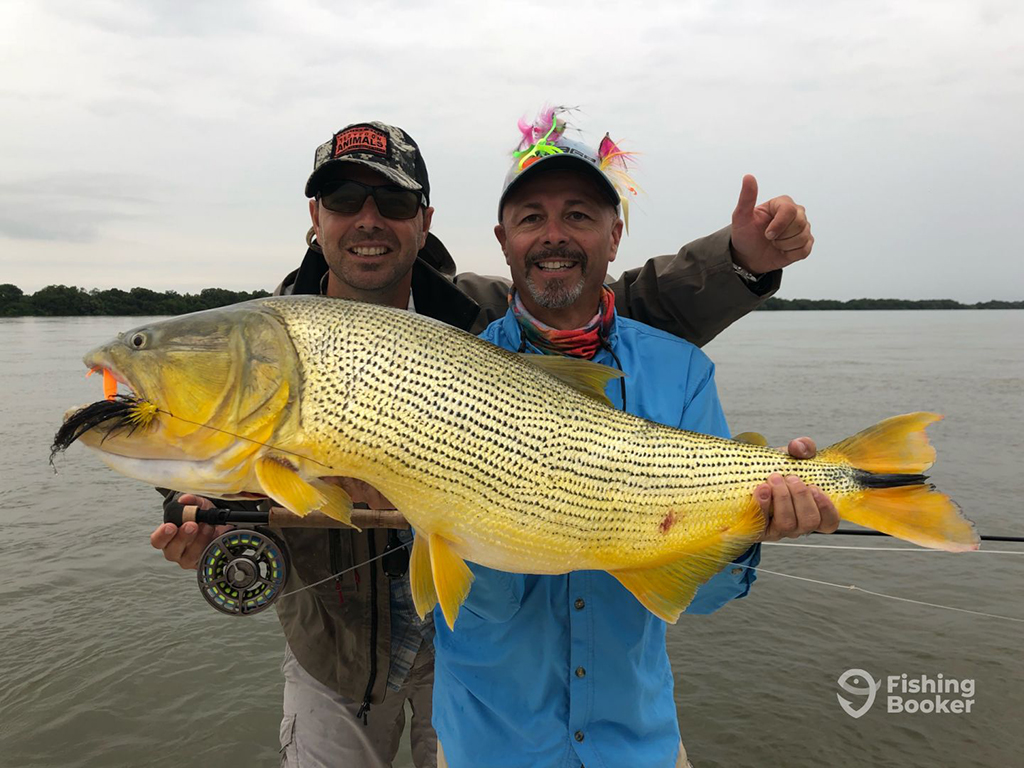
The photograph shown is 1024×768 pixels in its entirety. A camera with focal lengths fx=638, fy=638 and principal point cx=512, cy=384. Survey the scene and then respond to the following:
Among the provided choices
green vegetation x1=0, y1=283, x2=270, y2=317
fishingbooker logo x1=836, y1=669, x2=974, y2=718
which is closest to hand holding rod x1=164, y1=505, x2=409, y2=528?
fishingbooker logo x1=836, y1=669, x2=974, y2=718

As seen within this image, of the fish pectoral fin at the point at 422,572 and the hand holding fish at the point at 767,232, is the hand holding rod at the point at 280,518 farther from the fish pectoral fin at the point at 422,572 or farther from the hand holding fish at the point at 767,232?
the hand holding fish at the point at 767,232

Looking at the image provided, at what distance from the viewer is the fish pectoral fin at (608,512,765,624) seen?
8.77ft

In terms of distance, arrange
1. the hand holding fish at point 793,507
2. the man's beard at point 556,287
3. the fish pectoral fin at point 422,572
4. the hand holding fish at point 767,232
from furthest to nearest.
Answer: the hand holding fish at point 767,232 < the man's beard at point 556,287 < the hand holding fish at point 793,507 < the fish pectoral fin at point 422,572

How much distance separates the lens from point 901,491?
2.75 meters

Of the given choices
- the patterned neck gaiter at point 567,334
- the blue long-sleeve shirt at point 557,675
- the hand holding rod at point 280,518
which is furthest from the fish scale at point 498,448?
the hand holding rod at point 280,518

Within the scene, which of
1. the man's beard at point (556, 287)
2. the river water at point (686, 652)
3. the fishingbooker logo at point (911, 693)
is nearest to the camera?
the man's beard at point (556, 287)

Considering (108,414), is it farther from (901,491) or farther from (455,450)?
(901,491)

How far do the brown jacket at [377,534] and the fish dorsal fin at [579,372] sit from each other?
1.50m

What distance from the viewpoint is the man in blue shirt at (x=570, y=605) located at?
2.77 meters

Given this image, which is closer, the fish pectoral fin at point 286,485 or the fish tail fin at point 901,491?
the fish pectoral fin at point 286,485

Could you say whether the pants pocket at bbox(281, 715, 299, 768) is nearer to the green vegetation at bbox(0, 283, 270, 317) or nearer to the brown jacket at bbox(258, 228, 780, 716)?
the brown jacket at bbox(258, 228, 780, 716)

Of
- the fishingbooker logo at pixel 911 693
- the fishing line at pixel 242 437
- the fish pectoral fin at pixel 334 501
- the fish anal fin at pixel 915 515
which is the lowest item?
the fishingbooker logo at pixel 911 693

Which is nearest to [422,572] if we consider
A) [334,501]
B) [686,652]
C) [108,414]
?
[334,501]

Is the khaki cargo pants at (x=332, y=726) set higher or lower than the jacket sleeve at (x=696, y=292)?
lower
